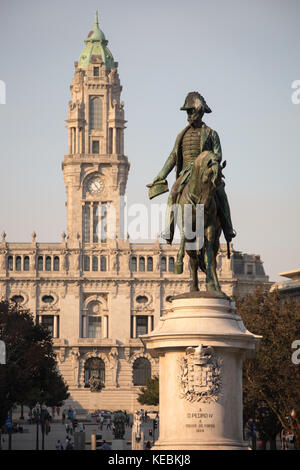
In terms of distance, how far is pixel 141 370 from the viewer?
5694 inches

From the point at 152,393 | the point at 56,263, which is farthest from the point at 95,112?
the point at 152,393

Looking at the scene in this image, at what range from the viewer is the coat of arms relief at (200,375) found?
25.4m

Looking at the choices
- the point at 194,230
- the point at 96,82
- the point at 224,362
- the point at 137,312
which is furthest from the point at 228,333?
the point at 96,82

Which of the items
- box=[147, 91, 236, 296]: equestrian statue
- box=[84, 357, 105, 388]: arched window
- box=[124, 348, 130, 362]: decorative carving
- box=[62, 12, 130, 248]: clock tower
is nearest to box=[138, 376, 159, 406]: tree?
box=[124, 348, 130, 362]: decorative carving

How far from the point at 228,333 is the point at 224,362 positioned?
0.77 metres

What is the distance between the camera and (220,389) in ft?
84.3

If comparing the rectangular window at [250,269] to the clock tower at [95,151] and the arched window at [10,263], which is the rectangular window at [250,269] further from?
the arched window at [10,263]

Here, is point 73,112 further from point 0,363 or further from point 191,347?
point 191,347

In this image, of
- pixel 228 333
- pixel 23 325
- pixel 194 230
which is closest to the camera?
pixel 228 333

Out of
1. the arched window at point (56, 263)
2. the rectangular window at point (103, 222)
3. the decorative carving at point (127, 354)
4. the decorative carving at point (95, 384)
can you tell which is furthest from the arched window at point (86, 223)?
the decorative carving at point (95, 384)

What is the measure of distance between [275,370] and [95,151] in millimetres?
102822

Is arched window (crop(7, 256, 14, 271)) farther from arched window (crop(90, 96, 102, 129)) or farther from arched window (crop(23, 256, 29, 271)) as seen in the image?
arched window (crop(90, 96, 102, 129))

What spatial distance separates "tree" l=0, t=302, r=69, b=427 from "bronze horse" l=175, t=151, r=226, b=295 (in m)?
31.3

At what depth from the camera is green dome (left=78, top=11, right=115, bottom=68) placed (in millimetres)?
155625
